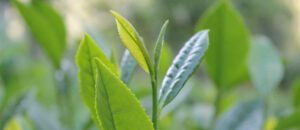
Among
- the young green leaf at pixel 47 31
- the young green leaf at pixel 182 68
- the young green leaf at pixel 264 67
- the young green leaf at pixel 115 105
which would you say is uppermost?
the young green leaf at pixel 47 31

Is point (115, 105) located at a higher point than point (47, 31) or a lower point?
lower

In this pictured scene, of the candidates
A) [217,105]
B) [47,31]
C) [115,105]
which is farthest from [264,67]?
[115,105]

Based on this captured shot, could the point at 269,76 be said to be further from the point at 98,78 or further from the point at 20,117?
the point at 98,78

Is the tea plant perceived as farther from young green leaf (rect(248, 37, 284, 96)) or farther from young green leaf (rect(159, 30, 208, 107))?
A: young green leaf (rect(248, 37, 284, 96))

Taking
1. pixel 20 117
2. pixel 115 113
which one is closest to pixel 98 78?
pixel 115 113

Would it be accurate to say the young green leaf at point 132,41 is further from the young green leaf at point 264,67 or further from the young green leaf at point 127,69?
the young green leaf at point 264,67

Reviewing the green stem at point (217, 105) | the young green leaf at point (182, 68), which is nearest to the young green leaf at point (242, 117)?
the green stem at point (217, 105)

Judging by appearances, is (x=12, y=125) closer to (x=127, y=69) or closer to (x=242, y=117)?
(x=127, y=69)
